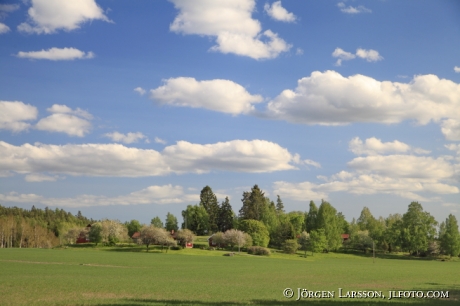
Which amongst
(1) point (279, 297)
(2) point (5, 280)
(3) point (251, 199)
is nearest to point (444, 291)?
(1) point (279, 297)

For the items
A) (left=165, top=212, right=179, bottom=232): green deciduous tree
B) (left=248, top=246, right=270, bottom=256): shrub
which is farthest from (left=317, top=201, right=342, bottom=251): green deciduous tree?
(left=165, top=212, right=179, bottom=232): green deciduous tree

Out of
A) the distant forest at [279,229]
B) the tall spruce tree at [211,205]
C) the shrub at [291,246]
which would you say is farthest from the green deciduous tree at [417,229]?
the tall spruce tree at [211,205]

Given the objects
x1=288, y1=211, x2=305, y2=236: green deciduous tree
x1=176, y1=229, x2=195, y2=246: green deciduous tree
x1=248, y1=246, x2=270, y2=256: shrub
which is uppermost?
x1=288, y1=211, x2=305, y2=236: green deciduous tree

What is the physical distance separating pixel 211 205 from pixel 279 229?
137ft

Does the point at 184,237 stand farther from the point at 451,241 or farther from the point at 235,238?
the point at 451,241

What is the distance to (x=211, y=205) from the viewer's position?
17175 cm

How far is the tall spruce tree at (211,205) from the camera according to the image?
16338 centimetres

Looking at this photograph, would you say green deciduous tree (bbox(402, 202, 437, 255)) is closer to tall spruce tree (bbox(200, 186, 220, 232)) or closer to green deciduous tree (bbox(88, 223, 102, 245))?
tall spruce tree (bbox(200, 186, 220, 232))

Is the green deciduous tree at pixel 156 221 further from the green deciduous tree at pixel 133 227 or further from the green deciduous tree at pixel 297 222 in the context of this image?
the green deciduous tree at pixel 297 222

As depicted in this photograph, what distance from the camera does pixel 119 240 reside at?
437 feet

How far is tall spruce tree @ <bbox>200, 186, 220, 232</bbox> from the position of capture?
6432 inches

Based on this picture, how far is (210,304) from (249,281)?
1839 cm

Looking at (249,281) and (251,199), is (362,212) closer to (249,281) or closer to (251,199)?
(251,199)

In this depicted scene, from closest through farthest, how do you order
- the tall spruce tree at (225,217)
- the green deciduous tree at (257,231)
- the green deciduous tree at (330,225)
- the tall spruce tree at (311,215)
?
the green deciduous tree at (330,225) < the green deciduous tree at (257,231) < the tall spruce tree at (311,215) < the tall spruce tree at (225,217)
